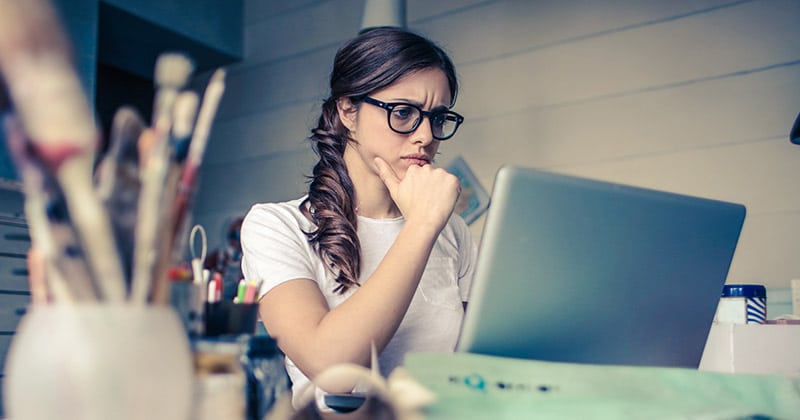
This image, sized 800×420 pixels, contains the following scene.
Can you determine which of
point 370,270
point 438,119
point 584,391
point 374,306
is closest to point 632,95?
point 438,119

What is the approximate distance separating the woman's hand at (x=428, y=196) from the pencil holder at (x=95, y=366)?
2.08ft

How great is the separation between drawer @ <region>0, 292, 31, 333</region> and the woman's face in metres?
1.35

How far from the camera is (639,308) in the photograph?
812mm

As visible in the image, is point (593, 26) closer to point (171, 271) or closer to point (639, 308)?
point (639, 308)

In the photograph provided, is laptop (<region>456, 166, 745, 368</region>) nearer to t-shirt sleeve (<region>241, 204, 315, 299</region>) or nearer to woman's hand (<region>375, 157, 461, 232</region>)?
woman's hand (<region>375, 157, 461, 232</region>)

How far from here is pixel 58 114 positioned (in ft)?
1.36

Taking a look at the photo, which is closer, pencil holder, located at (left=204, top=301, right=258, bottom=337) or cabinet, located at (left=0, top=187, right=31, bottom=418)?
pencil holder, located at (left=204, top=301, right=258, bottom=337)

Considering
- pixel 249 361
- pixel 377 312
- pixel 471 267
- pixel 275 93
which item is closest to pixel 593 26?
pixel 471 267

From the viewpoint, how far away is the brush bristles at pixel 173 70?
0.45 m

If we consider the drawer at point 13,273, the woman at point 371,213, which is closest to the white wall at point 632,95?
the woman at point 371,213

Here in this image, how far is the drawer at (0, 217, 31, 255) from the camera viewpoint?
212 cm

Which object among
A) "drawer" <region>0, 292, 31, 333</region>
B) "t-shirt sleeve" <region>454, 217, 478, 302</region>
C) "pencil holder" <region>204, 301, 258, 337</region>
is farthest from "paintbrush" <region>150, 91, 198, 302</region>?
"drawer" <region>0, 292, 31, 333</region>

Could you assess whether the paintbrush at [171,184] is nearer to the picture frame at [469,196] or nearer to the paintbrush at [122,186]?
the paintbrush at [122,186]

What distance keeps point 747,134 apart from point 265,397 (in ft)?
6.37
